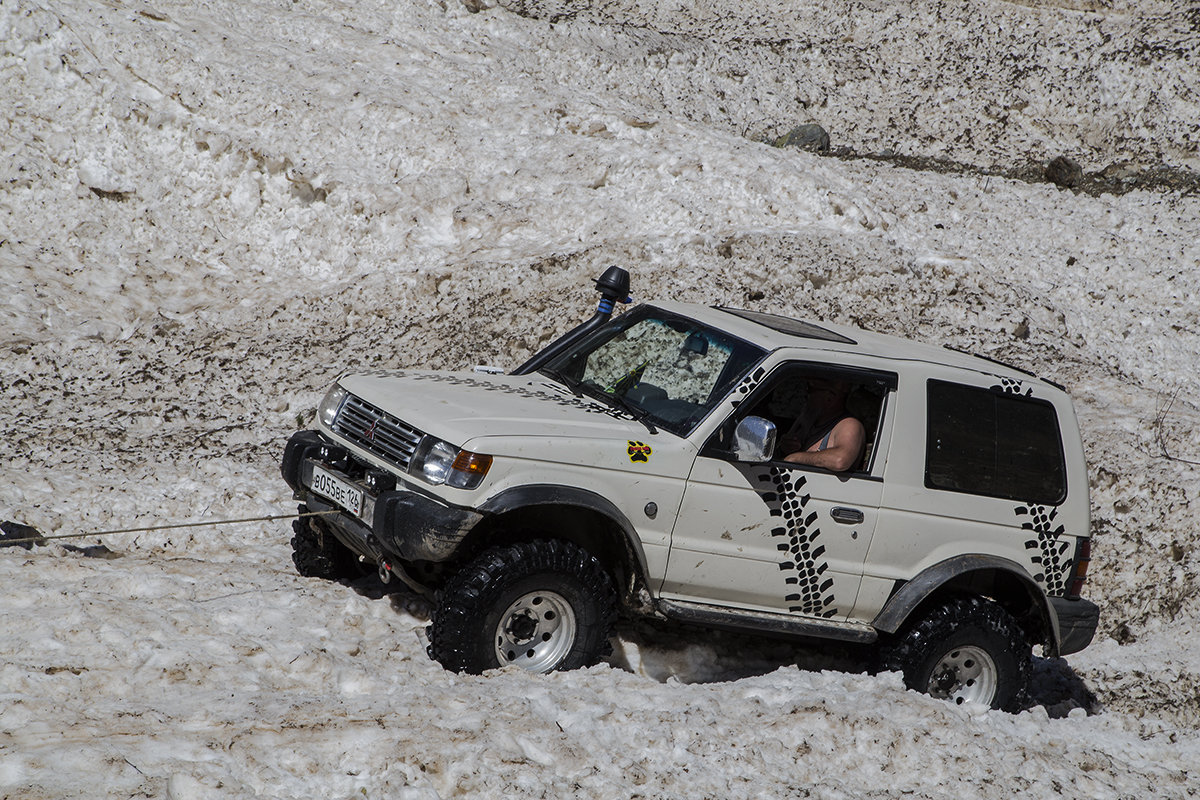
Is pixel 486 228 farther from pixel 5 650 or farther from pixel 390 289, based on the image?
pixel 5 650

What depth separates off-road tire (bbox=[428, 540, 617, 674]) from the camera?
5.08 metres

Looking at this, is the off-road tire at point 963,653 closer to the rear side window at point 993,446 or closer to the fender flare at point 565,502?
the rear side window at point 993,446

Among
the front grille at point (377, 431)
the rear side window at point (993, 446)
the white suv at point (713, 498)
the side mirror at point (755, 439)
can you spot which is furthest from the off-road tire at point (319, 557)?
the rear side window at point (993, 446)

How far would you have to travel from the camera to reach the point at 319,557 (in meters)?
6.51

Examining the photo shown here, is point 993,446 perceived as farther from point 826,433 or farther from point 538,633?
point 538,633

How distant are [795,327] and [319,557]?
3.18 metres

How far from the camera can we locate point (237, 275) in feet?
40.0

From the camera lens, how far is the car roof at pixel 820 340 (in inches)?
233

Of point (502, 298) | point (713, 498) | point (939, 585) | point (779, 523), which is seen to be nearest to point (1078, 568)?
point (939, 585)

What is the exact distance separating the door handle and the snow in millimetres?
821

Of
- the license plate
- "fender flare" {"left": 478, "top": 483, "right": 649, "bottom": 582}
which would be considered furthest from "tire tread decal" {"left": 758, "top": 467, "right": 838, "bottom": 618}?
the license plate

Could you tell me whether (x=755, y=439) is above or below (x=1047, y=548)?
above

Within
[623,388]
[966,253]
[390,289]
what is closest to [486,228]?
[390,289]

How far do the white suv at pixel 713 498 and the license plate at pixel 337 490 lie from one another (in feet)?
0.07
